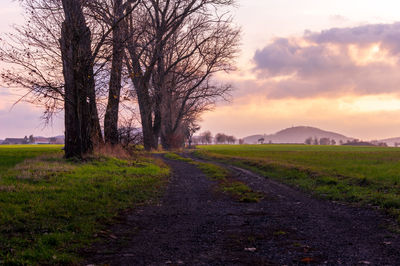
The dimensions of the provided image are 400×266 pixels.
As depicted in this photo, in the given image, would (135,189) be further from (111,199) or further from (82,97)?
(82,97)

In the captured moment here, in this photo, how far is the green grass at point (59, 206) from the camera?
563 centimetres

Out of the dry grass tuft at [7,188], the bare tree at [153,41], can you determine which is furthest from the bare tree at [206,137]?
the dry grass tuft at [7,188]

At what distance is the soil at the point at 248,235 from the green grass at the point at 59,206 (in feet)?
1.76

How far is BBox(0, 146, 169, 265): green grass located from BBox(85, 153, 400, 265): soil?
0.54 metres

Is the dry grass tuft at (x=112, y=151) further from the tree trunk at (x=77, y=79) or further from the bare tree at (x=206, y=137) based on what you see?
the bare tree at (x=206, y=137)

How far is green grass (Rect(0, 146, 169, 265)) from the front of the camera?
18.5ft

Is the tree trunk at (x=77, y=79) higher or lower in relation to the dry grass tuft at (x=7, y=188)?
higher

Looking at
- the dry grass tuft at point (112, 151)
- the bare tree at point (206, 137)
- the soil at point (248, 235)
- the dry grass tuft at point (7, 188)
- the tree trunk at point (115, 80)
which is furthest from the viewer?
the bare tree at point (206, 137)

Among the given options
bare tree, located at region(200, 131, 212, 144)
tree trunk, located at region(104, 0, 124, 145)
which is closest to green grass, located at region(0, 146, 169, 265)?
tree trunk, located at region(104, 0, 124, 145)

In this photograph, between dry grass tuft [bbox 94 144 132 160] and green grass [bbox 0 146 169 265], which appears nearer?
green grass [bbox 0 146 169 265]

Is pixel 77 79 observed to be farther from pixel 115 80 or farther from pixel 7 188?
pixel 7 188

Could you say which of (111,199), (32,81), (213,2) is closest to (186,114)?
(213,2)

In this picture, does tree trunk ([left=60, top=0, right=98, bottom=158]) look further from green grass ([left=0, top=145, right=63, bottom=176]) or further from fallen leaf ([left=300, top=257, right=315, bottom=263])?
fallen leaf ([left=300, top=257, right=315, bottom=263])

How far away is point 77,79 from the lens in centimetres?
1761
